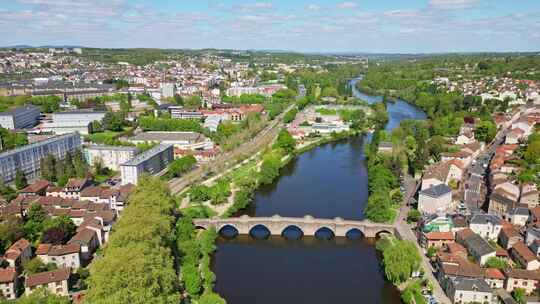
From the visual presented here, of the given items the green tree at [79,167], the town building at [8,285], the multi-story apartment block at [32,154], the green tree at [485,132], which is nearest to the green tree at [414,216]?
the town building at [8,285]

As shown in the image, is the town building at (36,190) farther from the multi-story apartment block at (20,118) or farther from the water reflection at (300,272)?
the multi-story apartment block at (20,118)

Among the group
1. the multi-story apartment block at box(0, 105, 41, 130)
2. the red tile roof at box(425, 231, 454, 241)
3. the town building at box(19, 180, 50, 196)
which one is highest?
the multi-story apartment block at box(0, 105, 41, 130)

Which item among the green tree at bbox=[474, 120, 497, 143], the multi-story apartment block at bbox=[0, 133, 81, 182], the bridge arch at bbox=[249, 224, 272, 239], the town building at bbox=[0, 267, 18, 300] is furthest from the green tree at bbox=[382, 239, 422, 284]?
the green tree at bbox=[474, 120, 497, 143]

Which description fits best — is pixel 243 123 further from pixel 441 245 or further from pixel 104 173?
pixel 441 245

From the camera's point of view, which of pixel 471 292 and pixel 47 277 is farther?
pixel 47 277

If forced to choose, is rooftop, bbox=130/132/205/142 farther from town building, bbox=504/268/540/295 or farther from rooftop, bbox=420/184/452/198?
town building, bbox=504/268/540/295

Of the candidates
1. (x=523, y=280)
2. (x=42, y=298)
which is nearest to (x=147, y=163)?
(x=42, y=298)

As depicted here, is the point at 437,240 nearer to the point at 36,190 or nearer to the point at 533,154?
the point at 533,154
